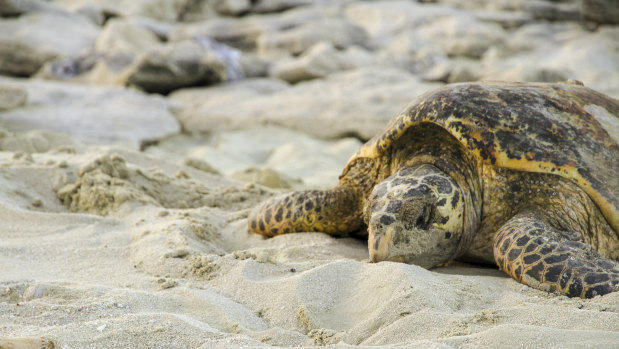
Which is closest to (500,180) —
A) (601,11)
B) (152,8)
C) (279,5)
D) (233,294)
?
(233,294)

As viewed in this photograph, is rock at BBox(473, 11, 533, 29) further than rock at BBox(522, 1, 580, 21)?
Yes

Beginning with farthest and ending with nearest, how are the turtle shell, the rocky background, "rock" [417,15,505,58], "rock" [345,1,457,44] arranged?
"rock" [345,1,457,44] < "rock" [417,15,505,58] < the turtle shell < the rocky background

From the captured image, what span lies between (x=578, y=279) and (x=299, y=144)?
4.92m

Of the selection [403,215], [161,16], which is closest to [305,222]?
[403,215]

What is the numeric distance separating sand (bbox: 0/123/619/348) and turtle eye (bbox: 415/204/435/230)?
250mm

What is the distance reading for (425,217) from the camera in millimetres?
2748

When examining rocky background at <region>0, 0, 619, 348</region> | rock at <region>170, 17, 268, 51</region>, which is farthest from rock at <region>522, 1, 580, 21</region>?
rock at <region>170, 17, 268, 51</region>

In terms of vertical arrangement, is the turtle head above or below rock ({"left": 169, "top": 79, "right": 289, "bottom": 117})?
above

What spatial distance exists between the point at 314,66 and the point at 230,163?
14.0 ft

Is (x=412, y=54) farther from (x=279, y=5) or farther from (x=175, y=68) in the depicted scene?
(x=279, y=5)

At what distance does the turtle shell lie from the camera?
Result: 2850 millimetres

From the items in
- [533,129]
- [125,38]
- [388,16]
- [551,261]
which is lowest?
[125,38]

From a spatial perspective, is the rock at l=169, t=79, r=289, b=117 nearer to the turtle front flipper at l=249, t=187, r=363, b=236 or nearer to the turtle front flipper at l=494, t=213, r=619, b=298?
the turtle front flipper at l=249, t=187, r=363, b=236

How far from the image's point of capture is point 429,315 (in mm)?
2004
